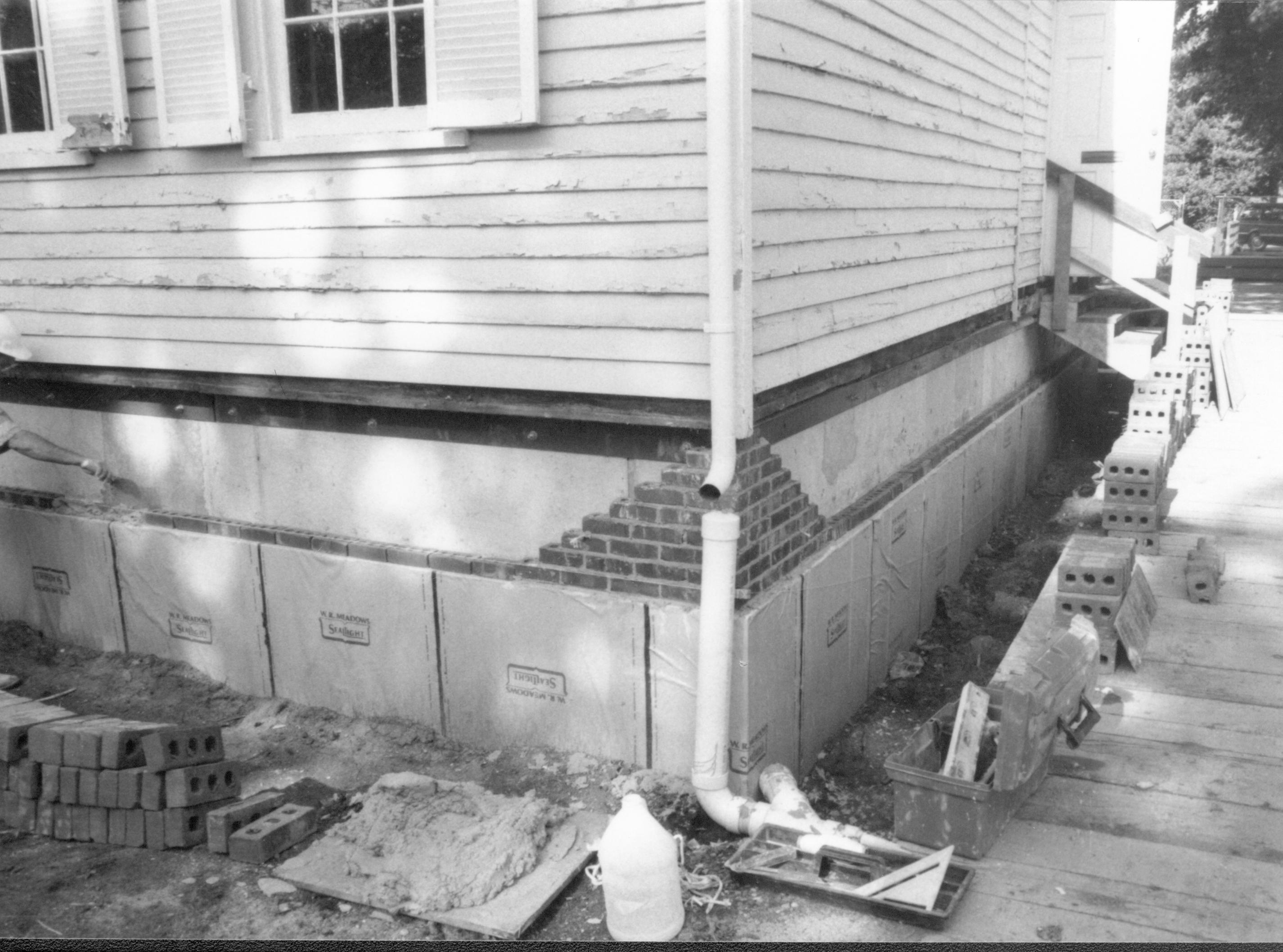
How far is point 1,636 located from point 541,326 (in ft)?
13.9

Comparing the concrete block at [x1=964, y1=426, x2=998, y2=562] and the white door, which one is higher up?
the white door

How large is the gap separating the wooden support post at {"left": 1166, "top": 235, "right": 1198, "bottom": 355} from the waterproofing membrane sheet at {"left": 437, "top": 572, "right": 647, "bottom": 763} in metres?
7.51

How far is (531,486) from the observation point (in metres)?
5.46

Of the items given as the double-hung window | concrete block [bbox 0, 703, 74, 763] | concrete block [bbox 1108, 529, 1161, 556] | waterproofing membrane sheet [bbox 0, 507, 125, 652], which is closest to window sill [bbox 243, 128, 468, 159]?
the double-hung window

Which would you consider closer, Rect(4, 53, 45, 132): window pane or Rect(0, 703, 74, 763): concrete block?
Rect(0, 703, 74, 763): concrete block

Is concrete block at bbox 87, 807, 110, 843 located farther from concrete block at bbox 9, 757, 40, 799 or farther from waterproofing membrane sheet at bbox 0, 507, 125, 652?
waterproofing membrane sheet at bbox 0, 507, 125, 652

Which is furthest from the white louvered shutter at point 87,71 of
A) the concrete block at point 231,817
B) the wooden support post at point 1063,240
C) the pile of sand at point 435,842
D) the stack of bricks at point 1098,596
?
the wooden support post at point 1063,240

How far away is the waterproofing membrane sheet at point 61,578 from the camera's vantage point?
22.0ft

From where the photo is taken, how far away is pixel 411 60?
203 inches

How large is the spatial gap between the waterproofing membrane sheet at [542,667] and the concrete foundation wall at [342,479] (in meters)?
0.28

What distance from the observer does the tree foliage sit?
1072 inches

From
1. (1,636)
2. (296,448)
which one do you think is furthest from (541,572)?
(1,636)

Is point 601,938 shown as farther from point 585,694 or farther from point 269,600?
point 269,600

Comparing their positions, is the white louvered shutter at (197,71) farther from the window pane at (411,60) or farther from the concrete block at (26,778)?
the concrete block at (26,778)
